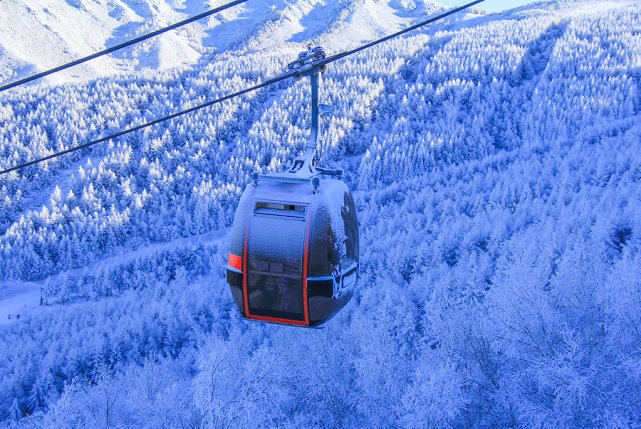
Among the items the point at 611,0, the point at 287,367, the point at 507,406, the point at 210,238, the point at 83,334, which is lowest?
the point at 210,238

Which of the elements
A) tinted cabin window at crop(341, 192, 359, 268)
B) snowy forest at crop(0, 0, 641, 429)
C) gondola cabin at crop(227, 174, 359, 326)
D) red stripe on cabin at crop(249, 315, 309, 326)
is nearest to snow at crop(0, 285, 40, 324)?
snowy forest at crop(0, 0, 641, 429)

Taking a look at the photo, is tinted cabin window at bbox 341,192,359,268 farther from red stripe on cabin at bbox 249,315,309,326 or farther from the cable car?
red stripe on cabin at bbox 249,315,309,326

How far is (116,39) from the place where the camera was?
481ft

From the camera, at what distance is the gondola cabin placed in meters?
A: 4.68

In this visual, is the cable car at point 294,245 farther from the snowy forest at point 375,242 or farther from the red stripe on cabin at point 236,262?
the snowy forest at point 375,242

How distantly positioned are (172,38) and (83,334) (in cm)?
14658

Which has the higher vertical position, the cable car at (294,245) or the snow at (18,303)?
the cable car at (294,245)

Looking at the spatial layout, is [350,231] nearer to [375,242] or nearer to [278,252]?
[278,252]

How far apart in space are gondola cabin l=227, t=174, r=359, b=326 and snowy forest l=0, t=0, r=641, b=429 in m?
9.67

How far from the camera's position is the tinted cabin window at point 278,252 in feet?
15.4

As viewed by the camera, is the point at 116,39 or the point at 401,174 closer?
the point at 401,174

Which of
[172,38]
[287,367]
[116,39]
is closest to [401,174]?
[287,367]

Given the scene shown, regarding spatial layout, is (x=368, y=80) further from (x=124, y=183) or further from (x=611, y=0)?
(x=611, y=0)

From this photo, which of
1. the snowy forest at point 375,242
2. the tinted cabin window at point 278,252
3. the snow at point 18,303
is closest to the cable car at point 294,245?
the tinted cabin window at point 278,252
